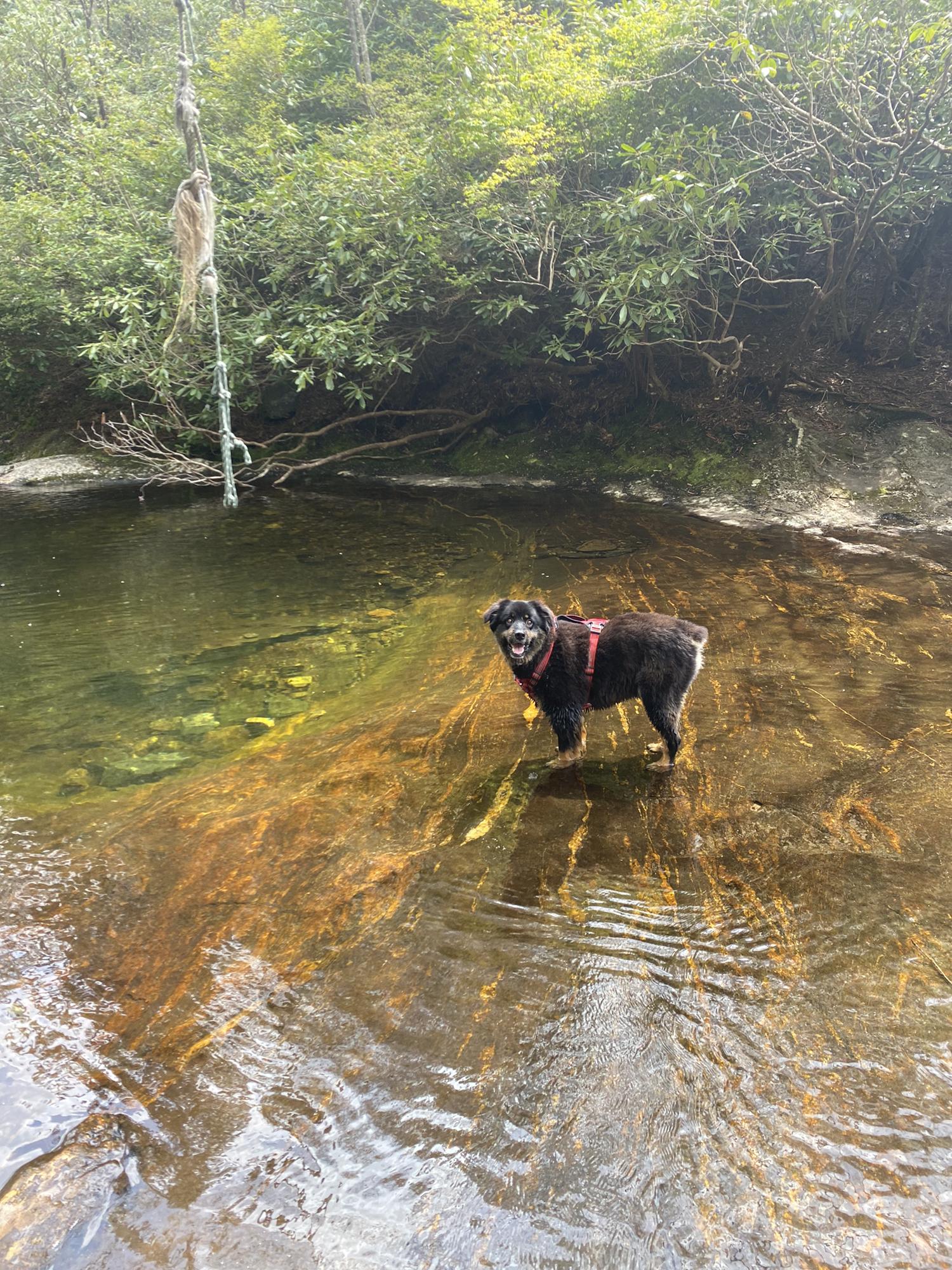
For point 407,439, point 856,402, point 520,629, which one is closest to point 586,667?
point 520,629

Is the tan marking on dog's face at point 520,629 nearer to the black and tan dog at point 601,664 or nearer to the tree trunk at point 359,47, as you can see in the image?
the black and tan dog at point 601,664

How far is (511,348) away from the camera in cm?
1652

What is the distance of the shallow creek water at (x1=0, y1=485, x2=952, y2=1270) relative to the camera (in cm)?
216

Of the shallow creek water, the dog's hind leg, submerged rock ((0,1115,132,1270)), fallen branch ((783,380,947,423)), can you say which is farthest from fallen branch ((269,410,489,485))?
submerged rock ((0,1115,132,1270))

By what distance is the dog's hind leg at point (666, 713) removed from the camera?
472 cm

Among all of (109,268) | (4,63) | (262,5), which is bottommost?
(109,268)

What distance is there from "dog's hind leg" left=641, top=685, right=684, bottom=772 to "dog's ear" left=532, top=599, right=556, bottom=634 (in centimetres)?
75

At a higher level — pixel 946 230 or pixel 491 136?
pixel 491 136

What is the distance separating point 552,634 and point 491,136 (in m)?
10.9

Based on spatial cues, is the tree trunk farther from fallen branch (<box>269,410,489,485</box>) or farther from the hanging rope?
the hanging rope

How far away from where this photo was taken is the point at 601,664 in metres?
4.90

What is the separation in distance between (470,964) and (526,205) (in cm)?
1338

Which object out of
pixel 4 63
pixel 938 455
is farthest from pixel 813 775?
pixel 4 63

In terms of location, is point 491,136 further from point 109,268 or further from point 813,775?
point 813,775
